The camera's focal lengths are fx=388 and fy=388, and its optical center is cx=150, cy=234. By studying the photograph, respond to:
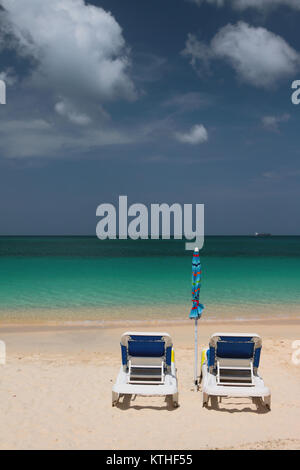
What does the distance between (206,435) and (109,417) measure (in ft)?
5.28

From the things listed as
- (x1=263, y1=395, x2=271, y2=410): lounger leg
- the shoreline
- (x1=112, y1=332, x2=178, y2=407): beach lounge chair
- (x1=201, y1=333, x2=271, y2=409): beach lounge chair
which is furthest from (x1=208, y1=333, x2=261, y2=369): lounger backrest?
the shoreline

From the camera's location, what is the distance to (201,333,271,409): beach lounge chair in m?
6.67

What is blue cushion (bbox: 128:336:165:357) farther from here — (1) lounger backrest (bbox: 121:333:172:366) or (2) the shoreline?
(2) the shoreline

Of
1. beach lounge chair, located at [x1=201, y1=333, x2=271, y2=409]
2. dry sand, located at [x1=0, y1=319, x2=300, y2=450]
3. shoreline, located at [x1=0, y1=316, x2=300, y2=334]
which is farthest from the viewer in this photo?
shoreline, located at [x1=0, y1=316, x2=300, y2=334]

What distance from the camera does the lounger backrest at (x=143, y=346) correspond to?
7016mm

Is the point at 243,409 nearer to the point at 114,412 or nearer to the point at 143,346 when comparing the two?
the point at 143,346

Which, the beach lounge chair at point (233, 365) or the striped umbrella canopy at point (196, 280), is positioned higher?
the striped umbrella canopy at point (196, 280)

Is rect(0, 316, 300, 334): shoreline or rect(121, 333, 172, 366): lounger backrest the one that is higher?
rect(121, 333, 172, 366): lounger backrest

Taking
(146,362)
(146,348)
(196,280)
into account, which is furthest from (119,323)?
(196,280)

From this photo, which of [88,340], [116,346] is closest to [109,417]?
[116,346]

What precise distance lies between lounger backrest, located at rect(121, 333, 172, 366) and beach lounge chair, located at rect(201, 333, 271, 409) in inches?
33.6

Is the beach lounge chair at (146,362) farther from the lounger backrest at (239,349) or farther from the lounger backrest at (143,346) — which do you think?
the lounger backrest at (239,349)

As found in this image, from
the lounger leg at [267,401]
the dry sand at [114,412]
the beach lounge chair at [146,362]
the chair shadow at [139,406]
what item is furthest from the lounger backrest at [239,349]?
the chair shadow at [139,406]
